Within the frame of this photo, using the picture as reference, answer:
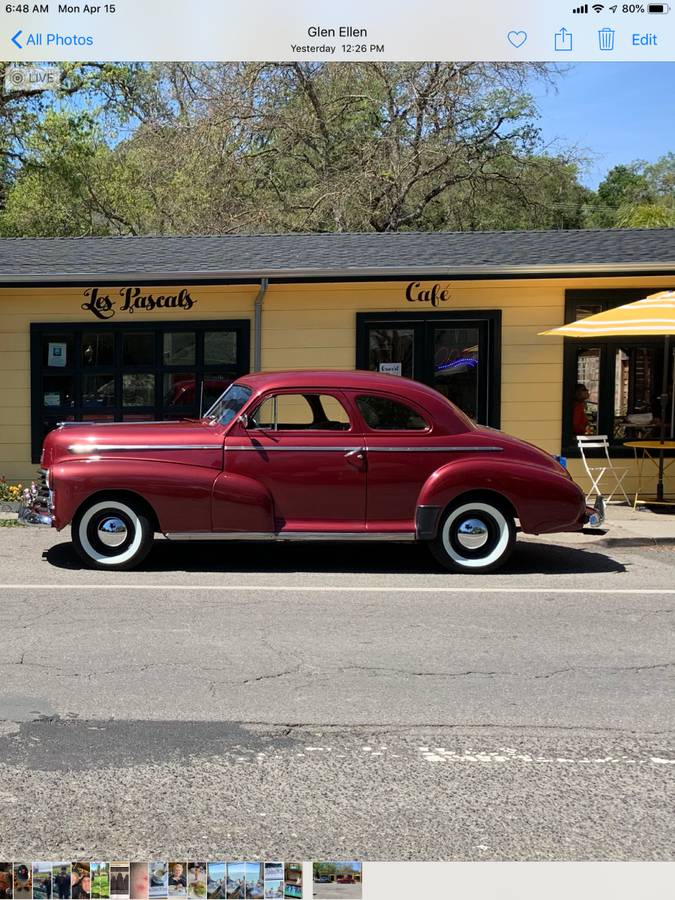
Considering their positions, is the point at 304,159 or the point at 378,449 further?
the point at 304,159

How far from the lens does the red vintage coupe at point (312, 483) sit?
29.2ft

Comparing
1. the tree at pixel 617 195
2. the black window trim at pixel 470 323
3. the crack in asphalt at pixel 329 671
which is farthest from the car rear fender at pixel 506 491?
the tree at pixel 617 195

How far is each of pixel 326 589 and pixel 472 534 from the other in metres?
1.63

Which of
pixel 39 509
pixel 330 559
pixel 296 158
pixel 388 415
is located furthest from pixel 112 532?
pixel 296 158

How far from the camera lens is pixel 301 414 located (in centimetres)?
933

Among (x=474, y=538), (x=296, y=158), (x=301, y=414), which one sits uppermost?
(x=296, y=158)

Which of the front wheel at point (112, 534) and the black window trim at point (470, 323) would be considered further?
the black window trim at point (470, 323)

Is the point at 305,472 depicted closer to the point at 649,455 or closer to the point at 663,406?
the point at 663,406

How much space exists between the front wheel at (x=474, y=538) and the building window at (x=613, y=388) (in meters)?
4.83

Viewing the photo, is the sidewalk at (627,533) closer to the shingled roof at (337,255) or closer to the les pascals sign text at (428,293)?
the shingled roof at (337,255)

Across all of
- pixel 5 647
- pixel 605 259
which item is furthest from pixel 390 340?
pixel 5 647

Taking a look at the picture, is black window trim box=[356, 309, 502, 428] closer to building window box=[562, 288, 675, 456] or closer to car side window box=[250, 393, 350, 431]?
building window box=[562, 288, 675, 456]

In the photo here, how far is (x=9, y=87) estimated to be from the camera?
80.7 ft

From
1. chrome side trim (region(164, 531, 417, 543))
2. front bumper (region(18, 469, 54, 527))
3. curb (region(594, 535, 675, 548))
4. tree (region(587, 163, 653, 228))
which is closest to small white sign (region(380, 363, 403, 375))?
curb (region(594, 535, 675, 548))
